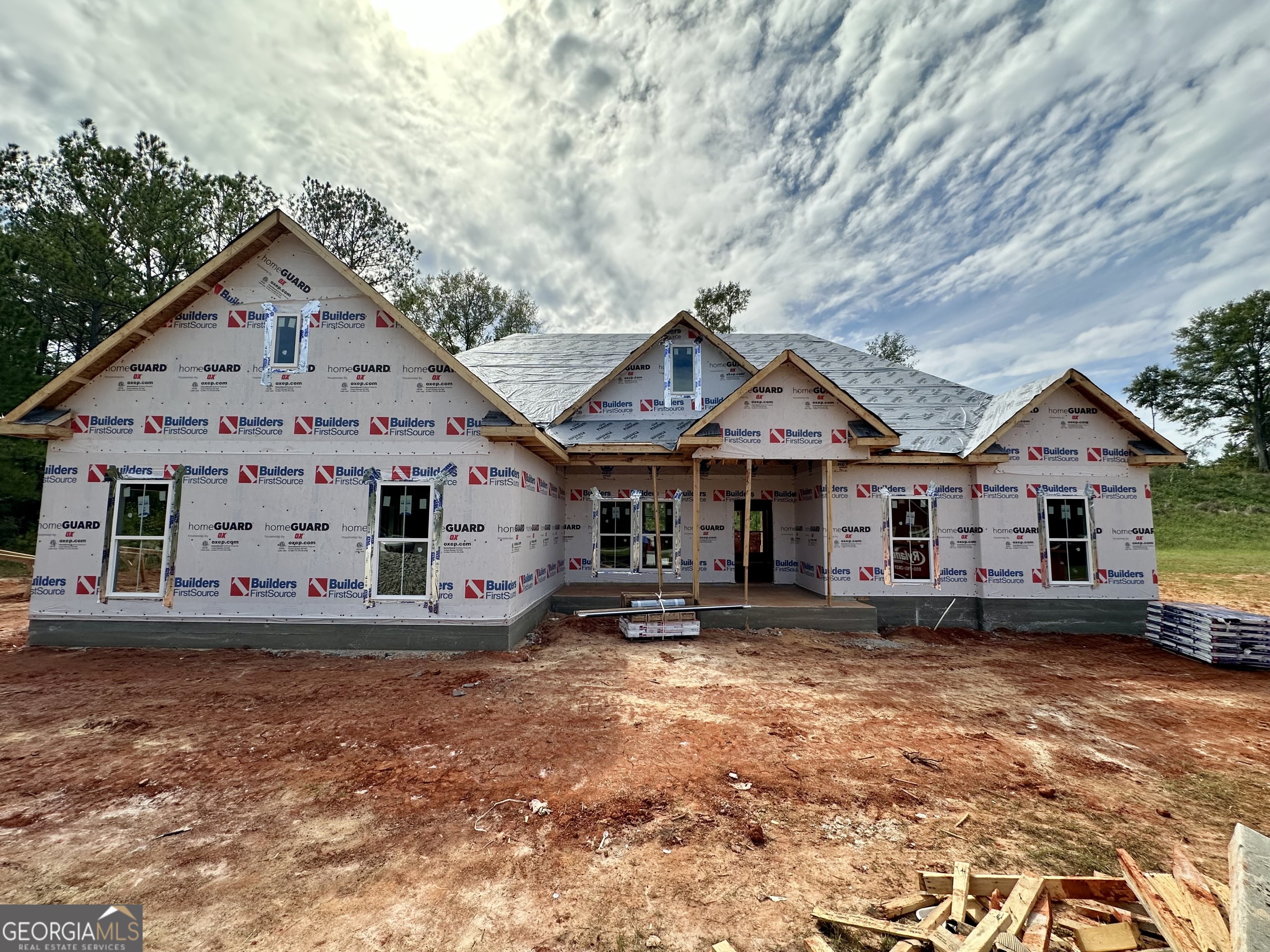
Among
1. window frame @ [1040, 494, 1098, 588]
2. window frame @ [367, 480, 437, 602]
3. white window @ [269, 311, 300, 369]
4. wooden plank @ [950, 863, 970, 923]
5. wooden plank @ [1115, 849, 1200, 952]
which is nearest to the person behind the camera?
wooden plank @ [1115, 849, 1200, 952]

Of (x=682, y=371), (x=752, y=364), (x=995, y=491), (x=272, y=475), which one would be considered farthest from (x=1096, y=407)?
(x=272, y=475)

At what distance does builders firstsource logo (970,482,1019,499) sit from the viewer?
11250 mm

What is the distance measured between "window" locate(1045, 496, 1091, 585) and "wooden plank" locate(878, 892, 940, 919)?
35.4ft

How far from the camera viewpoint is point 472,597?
884cm

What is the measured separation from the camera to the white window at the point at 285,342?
9117mm

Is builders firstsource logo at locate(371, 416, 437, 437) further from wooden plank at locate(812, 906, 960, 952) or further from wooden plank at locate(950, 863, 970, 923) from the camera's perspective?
wooden plank at locate(950, 863, 970, 923)

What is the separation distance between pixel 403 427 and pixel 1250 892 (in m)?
10.1

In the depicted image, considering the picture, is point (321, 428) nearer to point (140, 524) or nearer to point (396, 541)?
point (396, 541)

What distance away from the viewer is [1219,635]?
8.57 m

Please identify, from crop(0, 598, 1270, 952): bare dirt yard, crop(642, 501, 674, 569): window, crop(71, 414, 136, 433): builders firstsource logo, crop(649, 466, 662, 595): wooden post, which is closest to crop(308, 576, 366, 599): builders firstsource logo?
crop(0, 598, 1270, 952): bare dirt yard

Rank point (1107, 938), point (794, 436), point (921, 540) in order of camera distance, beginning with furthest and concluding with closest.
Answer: point (921, 540)
point (794, 436)
point (1107, 938)

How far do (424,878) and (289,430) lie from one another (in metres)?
8.16

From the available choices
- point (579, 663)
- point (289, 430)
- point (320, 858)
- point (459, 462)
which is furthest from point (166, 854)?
point (289, 430)

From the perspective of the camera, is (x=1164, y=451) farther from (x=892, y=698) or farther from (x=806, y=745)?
(x=806, y=745)
